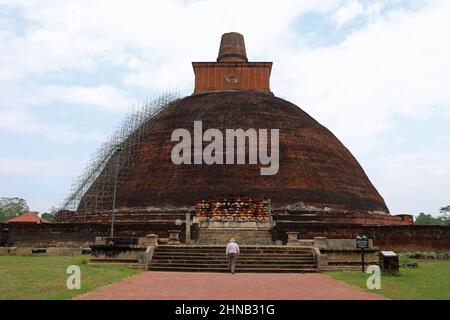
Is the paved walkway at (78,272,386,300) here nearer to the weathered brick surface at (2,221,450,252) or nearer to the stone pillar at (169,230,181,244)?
the stone pillar at (169,230,181,244)

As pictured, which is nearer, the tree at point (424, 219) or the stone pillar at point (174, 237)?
the stone pillar at point (174, 237)

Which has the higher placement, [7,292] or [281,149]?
[281,149]

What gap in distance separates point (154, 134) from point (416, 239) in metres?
12.2

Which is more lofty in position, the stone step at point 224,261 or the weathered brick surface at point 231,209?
the weathered brick surface at point 231,209

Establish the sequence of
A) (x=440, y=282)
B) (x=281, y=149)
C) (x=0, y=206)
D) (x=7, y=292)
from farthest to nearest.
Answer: (x=0, y=206) → (x=281, y=149) → (x=440, y=282) → (x=7, y=292)

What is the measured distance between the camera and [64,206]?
25.3 meters

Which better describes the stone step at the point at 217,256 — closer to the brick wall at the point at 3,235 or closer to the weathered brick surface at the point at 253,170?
the weathered brick surface at the point at 253,170

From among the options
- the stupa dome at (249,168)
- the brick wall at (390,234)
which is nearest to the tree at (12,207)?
the stupa dome at (249,168)

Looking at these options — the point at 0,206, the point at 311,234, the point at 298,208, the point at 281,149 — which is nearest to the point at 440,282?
the point at 311,234

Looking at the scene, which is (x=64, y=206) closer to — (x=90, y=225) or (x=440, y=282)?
(x=90, y=225)
